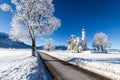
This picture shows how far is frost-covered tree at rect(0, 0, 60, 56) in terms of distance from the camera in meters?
28.8

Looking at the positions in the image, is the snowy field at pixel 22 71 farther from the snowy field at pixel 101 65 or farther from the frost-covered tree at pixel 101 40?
the frost-covered tree at pixel 101 40

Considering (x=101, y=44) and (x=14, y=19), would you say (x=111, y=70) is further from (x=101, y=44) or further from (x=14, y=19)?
(x=101, y=44)

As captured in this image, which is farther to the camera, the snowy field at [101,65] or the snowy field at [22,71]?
the snowy field at [101,65]

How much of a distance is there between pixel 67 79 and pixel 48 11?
20.5 metres

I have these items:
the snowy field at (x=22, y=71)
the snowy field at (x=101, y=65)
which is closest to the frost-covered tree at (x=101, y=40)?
the snowy field at (x=101, y=65)

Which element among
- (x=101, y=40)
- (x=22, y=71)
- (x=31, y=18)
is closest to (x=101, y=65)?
(x=22, y=71)

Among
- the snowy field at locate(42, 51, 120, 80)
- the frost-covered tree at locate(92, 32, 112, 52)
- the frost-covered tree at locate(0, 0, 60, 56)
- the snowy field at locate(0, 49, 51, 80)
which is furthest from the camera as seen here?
the frost-covered tree at locate(92, 32, 112, 52)

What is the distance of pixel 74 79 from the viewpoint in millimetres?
11656

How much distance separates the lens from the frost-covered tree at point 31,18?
28.8m

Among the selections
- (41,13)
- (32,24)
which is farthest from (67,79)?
(41,13)

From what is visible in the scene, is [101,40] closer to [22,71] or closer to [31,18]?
[31,18]

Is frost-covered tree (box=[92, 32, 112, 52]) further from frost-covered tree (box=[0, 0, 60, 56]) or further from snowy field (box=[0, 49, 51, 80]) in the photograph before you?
snowy field (box=[0, 49, 51, 80])

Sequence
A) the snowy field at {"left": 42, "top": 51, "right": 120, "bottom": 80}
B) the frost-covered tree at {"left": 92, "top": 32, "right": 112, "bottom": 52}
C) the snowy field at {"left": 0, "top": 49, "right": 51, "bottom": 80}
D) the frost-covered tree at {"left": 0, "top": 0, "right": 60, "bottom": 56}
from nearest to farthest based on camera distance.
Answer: the snowy field at {"left": 0, "top": 49, "right": 51, "bottom": 80} → the snowy field at {"left": 42, "top": 51, "right": 120, "bottom": 80} → the frost-covered tree at {"left": 0, "top": 0, "right": 60, "bottom": 56} → the frost-covered tree at {"left": 92, "top": 32, "right": 112, "bottom": 52}

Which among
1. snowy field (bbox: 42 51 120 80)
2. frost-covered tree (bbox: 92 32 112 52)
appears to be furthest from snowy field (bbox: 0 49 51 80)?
frost-covered tree (bbox: 92 32 112 52)
